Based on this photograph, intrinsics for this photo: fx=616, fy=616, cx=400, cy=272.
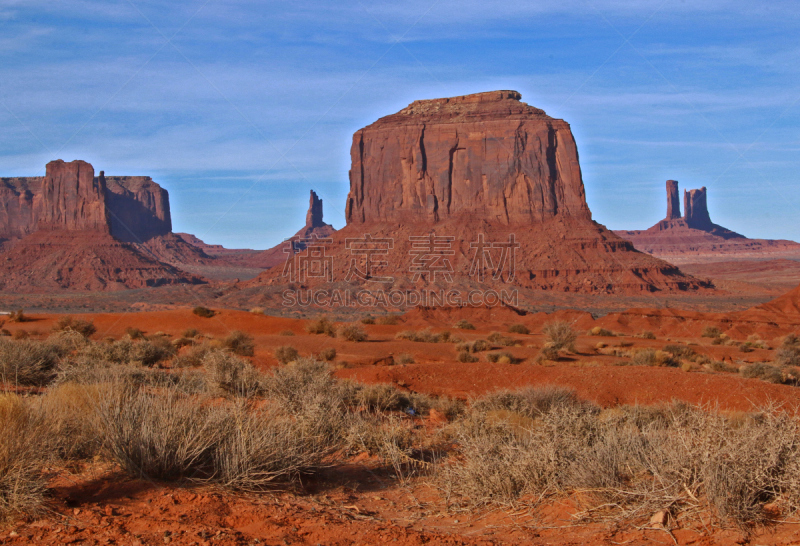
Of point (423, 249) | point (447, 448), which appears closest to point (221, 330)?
point (447, 448)

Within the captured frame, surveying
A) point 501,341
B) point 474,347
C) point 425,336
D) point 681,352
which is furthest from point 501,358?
point 681,352

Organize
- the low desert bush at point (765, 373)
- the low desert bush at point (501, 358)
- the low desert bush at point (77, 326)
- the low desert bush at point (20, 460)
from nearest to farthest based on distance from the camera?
the low desert bush at point (20, 460)
the low desert bush at point (765, 373)
the low desert bush at point (501, 358)
the low desert bush at point (77, 326)

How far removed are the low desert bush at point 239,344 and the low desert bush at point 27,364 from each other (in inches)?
319

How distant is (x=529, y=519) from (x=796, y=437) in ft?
7.57

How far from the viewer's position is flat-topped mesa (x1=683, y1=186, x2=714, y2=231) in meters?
188

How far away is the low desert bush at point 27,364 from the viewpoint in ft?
32.3

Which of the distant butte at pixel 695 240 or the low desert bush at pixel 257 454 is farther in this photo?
the distant butte at pixel 695 240

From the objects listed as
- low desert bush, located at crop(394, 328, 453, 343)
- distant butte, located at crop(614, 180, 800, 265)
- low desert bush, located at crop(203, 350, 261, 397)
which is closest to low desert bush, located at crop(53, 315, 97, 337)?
low desert bush, located at crop(394, 328, 453, 343)

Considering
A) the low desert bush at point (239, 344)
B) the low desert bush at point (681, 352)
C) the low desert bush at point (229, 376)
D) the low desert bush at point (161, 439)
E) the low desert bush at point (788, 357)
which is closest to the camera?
the low desert bush at point (161, 439)

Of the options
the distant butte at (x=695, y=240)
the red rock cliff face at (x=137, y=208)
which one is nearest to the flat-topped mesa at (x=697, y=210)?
the distant butte at (x=695, y=240)

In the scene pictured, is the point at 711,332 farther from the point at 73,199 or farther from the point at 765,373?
the point at 73,199

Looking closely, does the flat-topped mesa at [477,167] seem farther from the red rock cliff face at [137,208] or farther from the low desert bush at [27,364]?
the red rock cliff face at [137,208]

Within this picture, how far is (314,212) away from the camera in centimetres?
18525

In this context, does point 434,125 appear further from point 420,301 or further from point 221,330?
point 221,330
